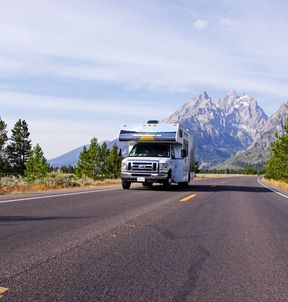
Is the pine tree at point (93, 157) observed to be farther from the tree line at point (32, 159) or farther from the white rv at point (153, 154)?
the white rv at point (153, 154)

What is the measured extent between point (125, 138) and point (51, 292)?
671 inches

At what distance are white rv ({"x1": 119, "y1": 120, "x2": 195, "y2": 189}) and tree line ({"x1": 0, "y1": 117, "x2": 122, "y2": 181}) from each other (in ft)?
140

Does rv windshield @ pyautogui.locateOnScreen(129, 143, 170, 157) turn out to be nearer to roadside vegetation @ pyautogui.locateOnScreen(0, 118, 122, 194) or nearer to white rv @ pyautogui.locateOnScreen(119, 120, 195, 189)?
white rv @ pyautogui.locateOnScreen(119, 120, 195, 189)

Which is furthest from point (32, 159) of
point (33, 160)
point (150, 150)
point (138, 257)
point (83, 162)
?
point (138, 257)

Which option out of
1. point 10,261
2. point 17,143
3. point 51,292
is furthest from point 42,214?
point 17,143

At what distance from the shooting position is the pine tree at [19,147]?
7156cm

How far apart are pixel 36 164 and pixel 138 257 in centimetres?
6539

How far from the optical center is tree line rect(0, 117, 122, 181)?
221 ft

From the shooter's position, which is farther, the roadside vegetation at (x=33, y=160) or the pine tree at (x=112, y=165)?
the pine tree at (x=112, y=165)

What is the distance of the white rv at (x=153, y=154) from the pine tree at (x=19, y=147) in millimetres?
54540

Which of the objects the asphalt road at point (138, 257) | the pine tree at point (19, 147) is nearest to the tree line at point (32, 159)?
the pine tree at point (19, 147)

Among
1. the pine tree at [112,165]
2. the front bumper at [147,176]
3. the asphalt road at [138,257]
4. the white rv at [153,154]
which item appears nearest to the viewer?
the asphalt road at [138,257]

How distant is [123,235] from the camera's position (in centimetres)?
654

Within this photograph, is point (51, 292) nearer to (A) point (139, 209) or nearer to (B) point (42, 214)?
(B) point (42, 214)
